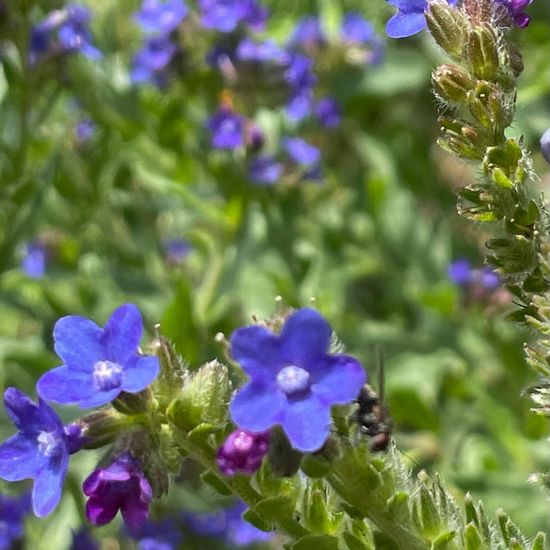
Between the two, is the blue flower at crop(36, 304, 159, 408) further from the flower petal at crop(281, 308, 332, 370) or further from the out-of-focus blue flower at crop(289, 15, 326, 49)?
the out-of-focus blue flower at crop(289, 15, 326, 49)

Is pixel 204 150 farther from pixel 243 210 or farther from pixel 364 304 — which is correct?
A: pixel 364 304

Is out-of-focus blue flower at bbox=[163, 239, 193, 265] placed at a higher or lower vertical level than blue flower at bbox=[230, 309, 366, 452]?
lower

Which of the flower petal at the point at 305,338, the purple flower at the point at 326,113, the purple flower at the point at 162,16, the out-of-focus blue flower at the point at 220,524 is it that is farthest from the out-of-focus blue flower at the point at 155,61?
the flower petal at the point at 305,338

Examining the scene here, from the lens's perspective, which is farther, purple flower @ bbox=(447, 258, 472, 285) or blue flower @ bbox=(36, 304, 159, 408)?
purple flower @ bbox=(447, 258, 472, 285)

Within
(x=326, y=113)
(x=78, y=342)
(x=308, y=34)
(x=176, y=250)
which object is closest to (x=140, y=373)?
(x=78, y=342)

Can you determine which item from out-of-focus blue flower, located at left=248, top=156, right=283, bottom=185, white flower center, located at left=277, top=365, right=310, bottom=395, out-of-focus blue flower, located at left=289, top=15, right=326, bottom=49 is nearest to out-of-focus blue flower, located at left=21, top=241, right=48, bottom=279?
out-of-focus blue flower, located at left=248, top=156, right=283, bottom=185

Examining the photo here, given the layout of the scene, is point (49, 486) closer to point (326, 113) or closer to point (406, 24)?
point (406, 24)
